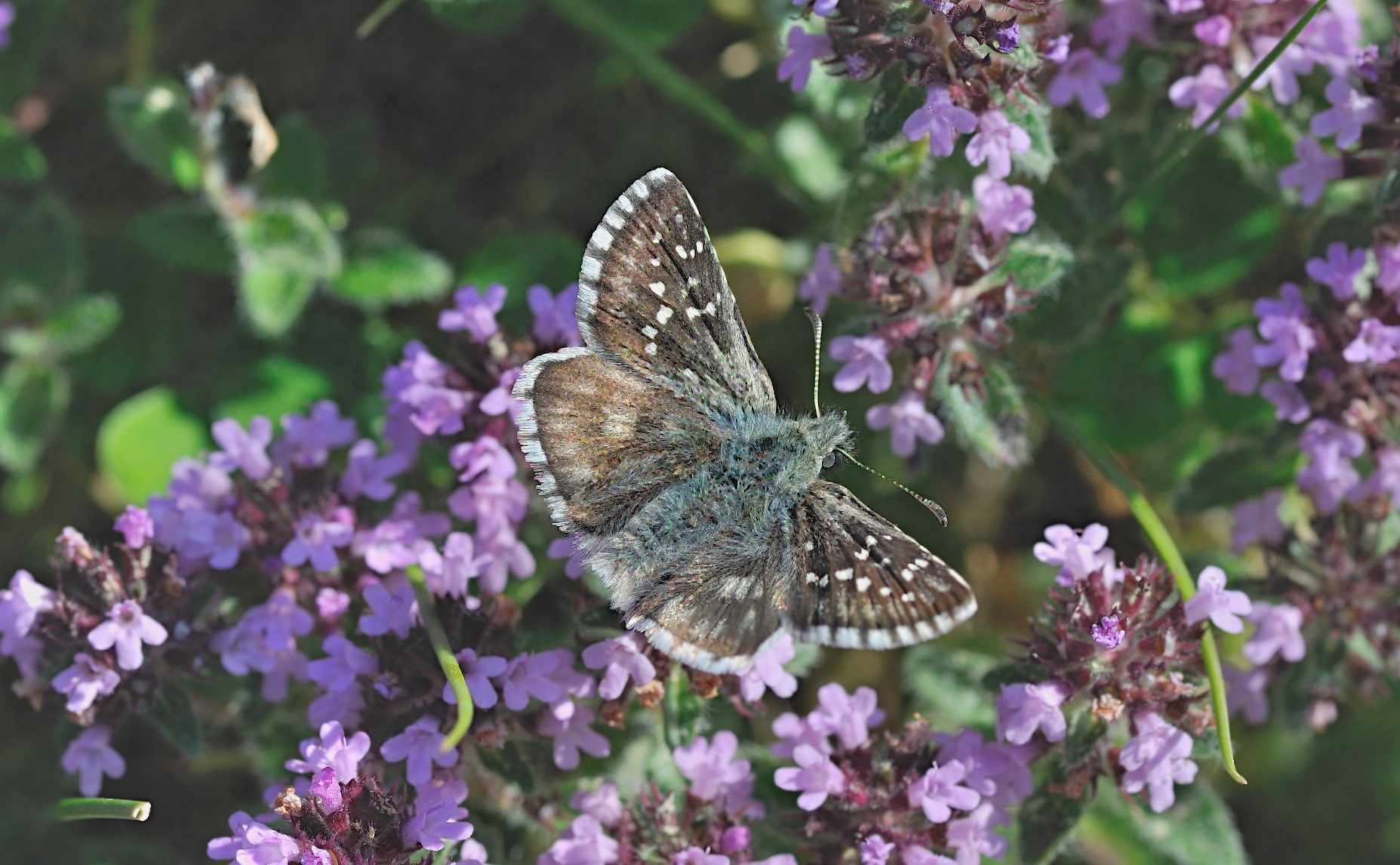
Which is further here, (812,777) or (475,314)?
(475,314)

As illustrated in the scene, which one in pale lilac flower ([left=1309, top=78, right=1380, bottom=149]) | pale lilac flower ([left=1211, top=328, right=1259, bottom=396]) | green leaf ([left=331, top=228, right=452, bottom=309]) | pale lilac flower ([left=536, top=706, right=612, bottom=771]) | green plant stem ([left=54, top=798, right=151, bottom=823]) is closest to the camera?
green plant stem ([left=54, top=798, right=151, bottom=823])

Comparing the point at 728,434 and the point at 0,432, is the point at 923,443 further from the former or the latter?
the point at 0,432

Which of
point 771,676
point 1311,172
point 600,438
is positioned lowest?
point 771,676

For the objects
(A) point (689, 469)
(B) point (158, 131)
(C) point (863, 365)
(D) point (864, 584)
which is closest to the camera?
(D) point (864, 584)

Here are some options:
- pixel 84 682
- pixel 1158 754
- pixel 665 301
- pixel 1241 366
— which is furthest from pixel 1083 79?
pixel 84 682

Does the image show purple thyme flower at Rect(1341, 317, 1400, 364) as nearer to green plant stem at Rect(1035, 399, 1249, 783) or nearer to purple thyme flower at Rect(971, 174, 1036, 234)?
green plant stem at Rect(1035, 399, 1249, 783)

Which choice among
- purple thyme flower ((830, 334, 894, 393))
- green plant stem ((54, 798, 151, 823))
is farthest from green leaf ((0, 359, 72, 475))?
purple thyme flower ((830, 334, 894, 393))

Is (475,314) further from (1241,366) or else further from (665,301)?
(1241,366)
